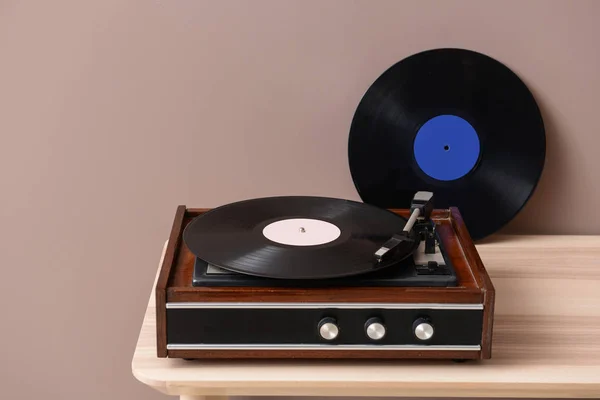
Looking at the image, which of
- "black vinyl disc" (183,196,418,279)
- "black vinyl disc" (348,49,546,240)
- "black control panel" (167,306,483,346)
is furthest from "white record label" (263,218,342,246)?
"black vinyl disc" (348,49,546,240)

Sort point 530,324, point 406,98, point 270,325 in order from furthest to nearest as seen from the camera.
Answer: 1. point 406,98
2. point 530,324
3. point 270,325

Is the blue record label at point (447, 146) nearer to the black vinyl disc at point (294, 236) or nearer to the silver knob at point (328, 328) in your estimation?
the black vinyl disc at point (294, 236)

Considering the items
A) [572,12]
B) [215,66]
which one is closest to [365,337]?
[215,66]

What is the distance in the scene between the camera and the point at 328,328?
1045mm

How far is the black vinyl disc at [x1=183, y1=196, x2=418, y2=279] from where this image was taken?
3.47 feet

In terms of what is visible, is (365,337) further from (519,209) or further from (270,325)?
(519,209)

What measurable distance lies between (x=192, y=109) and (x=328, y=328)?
618 mm

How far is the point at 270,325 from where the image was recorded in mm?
1048

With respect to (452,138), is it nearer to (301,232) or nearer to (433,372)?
(301,232)

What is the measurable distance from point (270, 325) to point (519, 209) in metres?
0.64

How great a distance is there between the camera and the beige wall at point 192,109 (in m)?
1.44

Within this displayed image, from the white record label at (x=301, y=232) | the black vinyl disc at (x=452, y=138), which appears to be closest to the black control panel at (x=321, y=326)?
the white record label at (x=301, y=232)

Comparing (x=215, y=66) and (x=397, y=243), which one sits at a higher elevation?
(x=215, y=66)

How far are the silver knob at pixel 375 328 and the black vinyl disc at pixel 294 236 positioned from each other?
0.23 ft
